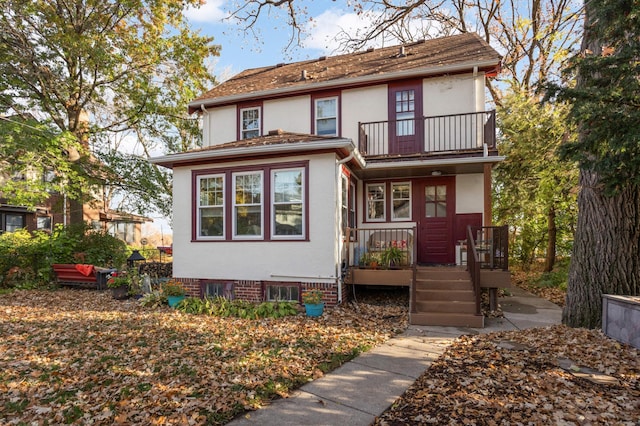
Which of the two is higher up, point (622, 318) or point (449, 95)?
point (449, 95)

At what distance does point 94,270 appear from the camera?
11469mm

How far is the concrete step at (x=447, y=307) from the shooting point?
267 inches

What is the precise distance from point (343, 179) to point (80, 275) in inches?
362

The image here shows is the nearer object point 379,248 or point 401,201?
point 379,248

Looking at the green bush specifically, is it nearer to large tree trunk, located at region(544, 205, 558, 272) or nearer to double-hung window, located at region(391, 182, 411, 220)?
double-hung window, located at region(391, 182, 411, 220)

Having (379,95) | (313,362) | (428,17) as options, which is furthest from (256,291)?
(428,17)

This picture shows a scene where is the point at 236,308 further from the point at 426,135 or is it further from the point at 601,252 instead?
the point at 601,252

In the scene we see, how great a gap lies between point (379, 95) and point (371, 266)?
16.7 ft

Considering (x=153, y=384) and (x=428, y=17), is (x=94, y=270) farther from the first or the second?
(x=428, y=17)

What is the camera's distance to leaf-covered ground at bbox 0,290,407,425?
338 centimetres

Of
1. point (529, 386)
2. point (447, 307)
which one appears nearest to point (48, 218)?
point (447, 307)

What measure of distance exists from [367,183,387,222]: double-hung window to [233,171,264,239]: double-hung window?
3.51 metres

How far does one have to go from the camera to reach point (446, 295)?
23.5ft

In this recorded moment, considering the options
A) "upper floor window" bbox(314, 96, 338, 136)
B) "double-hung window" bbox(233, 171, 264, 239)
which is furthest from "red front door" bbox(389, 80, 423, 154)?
"double-hung window" bbox(233, 171, 264, 239)
